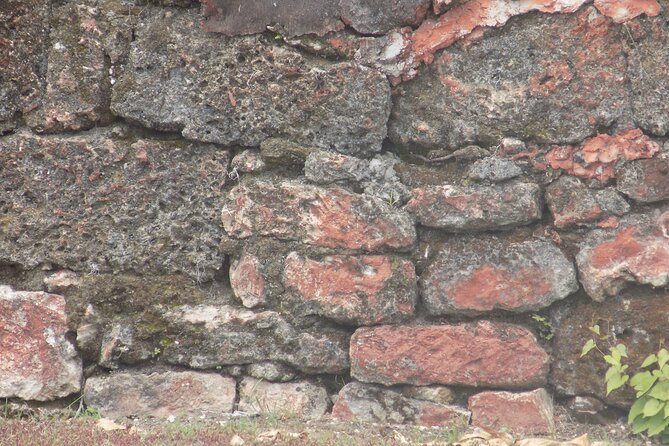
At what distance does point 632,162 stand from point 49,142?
2419mm

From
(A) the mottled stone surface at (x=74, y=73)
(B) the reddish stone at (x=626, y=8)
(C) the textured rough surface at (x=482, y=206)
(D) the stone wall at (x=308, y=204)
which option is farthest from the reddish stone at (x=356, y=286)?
(B) the reddish stone at (x=626, y=8)

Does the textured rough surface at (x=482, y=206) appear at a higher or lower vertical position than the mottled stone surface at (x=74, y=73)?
lower

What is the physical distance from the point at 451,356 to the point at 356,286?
49 cm

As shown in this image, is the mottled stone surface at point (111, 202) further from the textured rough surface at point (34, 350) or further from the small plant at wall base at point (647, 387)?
the small plant at wall base at point (647, 387)

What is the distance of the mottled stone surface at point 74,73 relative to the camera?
11.3 ft

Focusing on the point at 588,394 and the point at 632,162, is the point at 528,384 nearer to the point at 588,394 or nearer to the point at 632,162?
the point at 588,394

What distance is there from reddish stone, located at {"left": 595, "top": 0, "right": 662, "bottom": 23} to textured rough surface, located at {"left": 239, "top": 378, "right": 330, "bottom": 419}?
1937mm

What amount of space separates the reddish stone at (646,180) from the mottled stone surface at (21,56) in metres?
2.47

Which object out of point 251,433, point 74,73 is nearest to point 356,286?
point 251,433

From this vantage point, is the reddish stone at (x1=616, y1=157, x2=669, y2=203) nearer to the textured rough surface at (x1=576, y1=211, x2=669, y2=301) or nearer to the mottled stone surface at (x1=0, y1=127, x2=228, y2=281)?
the textured rough surface at (x1=576, y1=211, x2=669, y2=301)

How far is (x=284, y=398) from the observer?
340 cm

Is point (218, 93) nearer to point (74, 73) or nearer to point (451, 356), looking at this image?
point (74, 73)

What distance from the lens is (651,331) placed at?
10.4 ft

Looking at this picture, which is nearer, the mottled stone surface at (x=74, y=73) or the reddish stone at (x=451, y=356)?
the reddish stone at (x=451, y=356)
